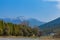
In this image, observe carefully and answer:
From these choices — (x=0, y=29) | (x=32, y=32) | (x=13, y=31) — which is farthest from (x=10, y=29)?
(x=32, y=32)

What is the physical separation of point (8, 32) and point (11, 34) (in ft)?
11.3

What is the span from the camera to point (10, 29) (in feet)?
288

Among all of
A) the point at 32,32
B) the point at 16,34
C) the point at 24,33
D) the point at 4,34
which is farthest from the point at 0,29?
the point at 32,32

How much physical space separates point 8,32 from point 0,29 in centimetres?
395

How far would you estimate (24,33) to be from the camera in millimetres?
95562

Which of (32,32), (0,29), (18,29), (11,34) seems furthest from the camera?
(32,32)

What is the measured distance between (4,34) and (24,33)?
1331 centimetres

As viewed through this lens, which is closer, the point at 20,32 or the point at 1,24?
the point at 1,24

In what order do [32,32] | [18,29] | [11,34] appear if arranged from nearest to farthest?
[11,34] → [18,29] → [32,32]

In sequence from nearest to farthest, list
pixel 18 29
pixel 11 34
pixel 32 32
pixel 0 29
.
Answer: pixel 0 29
pixel 11 34
pixel 18 29
pixel 32 32

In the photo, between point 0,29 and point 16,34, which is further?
point 16,34

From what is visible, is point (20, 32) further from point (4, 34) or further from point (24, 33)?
point (4, 34)

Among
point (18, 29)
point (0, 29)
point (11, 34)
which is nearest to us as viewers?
point (0, 29)

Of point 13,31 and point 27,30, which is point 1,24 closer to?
point 13,31
